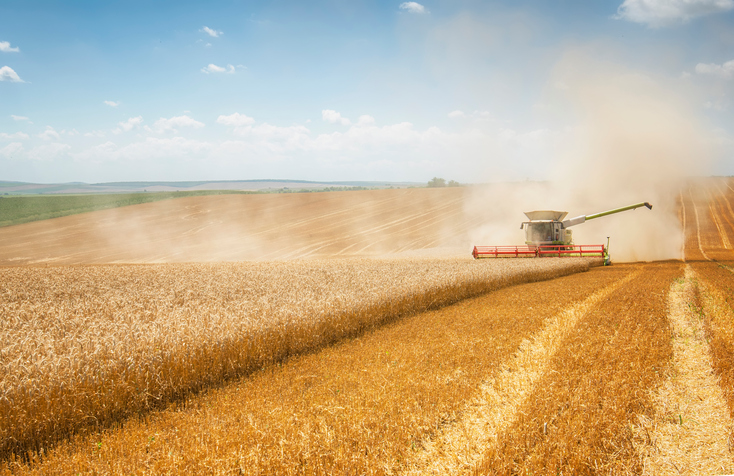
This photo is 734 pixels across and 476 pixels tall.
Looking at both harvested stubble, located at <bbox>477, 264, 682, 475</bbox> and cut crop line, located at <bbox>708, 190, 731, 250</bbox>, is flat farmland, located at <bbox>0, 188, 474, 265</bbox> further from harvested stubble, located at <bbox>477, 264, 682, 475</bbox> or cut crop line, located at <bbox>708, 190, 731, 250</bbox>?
harvested stubble, located at <bbox>477, 264, 682, 475</bbox>

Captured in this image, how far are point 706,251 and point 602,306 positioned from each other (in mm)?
24548

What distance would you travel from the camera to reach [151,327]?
6.30 meters

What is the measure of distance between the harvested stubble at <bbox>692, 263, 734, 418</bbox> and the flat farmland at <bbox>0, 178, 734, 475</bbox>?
5 centimetres

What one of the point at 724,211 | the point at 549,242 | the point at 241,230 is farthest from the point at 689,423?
the point at 724,211

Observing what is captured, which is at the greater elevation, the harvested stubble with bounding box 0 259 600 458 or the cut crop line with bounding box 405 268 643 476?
the harvested stubble with bounding box 0 259 600 458

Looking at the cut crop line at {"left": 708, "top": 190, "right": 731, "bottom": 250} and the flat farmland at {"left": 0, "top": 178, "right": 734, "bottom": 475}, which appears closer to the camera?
the flat farmland at {"left": 0, "top": 178, "right": 734, "bottom": 475}

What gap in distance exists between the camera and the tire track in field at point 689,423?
4078 millimetres

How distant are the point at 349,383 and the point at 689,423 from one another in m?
4.29

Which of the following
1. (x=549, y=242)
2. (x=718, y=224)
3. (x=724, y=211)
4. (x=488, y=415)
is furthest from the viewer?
(x=724, y=211)

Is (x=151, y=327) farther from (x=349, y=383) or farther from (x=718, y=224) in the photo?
(x=718, y=224)

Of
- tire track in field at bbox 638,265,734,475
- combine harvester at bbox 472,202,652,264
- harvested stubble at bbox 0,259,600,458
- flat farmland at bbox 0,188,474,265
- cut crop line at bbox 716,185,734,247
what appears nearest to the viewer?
tire track in field at bbox 638,265,734,475

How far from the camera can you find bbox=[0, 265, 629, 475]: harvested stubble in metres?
3.95

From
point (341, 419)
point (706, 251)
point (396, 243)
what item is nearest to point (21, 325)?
point (341, 419)

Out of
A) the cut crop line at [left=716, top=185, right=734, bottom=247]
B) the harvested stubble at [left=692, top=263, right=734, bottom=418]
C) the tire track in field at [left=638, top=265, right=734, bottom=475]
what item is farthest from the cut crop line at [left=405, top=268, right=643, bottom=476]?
the cut crop line at [left=716, top=185, right=734, bottom=247]
